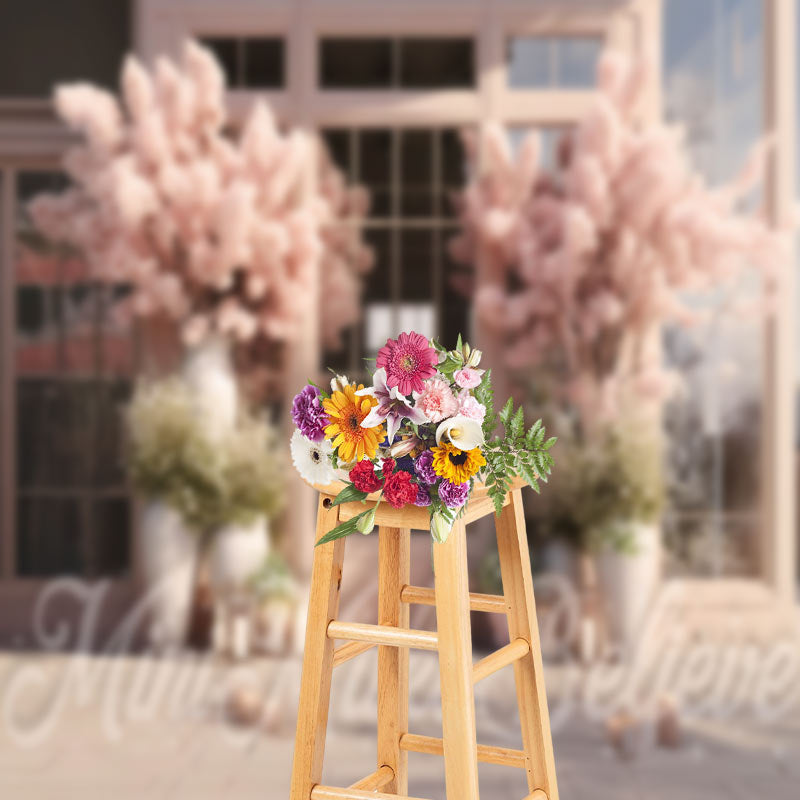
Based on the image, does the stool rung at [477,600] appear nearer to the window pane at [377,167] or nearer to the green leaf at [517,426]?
the green leaf at [517,426]

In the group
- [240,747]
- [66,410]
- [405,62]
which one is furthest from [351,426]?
[66,410]

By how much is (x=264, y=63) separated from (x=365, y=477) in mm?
3429

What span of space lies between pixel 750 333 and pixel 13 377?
11.2ft

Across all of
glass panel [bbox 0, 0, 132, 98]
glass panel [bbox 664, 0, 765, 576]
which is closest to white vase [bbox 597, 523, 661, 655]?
glass panel [bbox 664, 0, 765, 576]

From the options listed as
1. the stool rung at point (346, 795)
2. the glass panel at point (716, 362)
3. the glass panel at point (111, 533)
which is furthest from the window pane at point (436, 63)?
the stool rung at point (346, 795)

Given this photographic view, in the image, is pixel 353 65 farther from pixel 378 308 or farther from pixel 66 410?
pixel 66 410

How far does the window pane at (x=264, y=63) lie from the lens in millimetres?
4629

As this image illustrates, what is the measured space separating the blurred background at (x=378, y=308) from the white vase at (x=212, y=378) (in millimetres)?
16

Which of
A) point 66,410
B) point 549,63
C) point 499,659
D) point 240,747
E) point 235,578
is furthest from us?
point 66,410

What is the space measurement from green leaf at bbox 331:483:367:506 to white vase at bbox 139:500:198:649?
280cm

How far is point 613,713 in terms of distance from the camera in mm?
3670

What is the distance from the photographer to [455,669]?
1640 mm

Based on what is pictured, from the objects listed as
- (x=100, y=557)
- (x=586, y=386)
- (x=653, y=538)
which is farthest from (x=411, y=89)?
(x=100, y=557)

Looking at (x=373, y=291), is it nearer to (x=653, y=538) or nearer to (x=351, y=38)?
(x=351, y=38)
